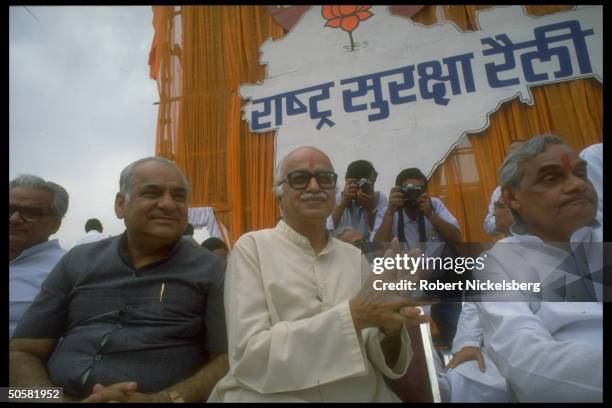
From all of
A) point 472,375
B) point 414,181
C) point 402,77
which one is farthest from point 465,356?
point 402,77

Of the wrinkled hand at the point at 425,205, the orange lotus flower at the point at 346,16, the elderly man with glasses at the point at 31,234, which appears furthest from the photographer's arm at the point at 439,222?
the elderly man with glasses at the point at 31,234

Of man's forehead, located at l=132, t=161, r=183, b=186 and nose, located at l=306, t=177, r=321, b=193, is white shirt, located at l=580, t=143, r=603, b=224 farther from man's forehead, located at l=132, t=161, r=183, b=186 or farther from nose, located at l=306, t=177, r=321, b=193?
man's forehead, located at l=132, t=161, r=183, b=186

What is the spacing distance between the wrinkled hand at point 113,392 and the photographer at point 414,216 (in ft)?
3.15

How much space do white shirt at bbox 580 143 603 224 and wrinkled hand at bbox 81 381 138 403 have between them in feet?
5.40

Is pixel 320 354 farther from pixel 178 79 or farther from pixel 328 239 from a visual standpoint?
pixel 178 79

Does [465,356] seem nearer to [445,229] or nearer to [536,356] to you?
[536,356]

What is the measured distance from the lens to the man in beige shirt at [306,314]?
42.1 inches

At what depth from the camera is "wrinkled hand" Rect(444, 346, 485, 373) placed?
1.18m

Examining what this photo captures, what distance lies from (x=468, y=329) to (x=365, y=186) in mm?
611

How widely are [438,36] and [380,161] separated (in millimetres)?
607

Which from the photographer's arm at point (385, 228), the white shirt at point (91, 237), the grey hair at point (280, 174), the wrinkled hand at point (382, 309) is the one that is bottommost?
the wrinkled hand at point (382, 309)

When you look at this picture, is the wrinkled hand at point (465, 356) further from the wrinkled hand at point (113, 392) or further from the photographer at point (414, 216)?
→ the wrinkled hand at point (113, 392)

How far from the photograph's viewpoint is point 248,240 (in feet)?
4.26

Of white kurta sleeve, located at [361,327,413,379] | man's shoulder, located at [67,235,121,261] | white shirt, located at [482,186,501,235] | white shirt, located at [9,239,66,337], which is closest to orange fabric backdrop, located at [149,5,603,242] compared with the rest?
white shirt, located at [482,186,501,235]
